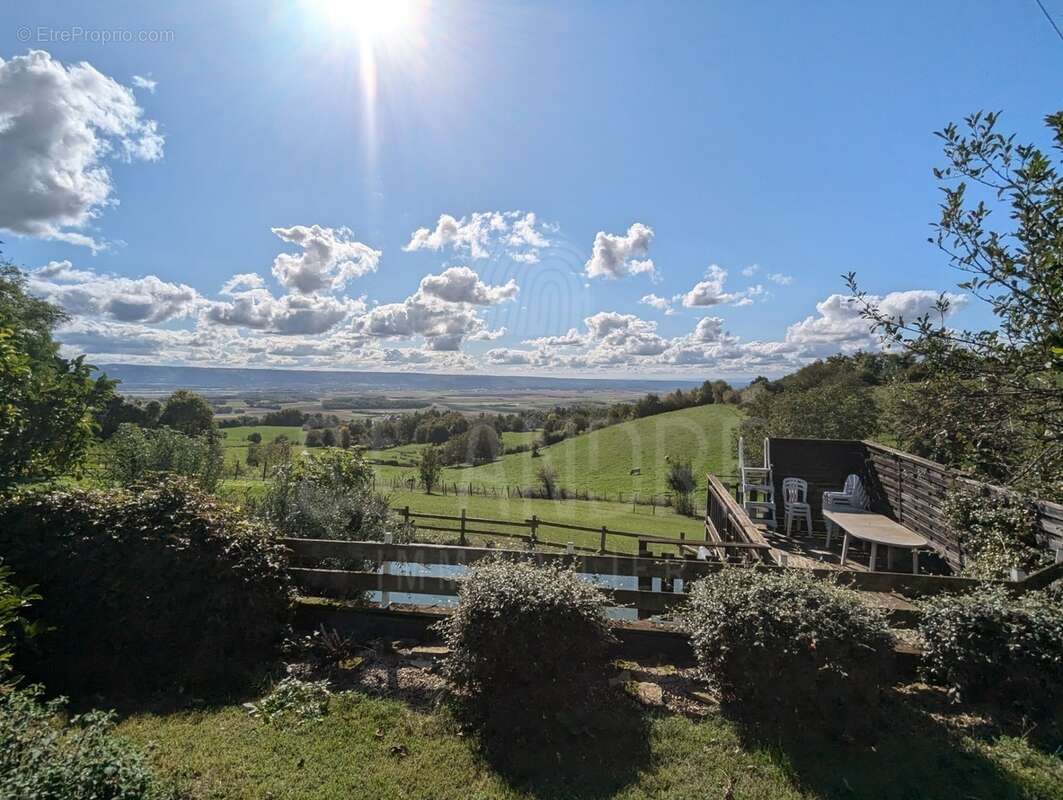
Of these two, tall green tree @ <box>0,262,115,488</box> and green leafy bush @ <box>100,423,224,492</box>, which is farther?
green leafy bush @ <box>100,423,224,492</box>

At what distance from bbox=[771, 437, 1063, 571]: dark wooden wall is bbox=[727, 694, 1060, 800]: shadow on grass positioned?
2.08 meters

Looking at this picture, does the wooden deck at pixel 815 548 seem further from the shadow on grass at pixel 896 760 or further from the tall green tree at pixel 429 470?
the tall green tree at pixel 429 470

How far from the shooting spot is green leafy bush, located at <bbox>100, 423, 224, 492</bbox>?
945 centimetres

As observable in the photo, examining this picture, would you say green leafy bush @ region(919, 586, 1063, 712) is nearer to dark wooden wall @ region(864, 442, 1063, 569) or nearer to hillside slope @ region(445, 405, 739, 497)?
dark wooden wall @ region(864, 442, 1063, 569)

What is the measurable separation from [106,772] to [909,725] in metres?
4.26

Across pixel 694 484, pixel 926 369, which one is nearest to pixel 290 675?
pixel 926 369

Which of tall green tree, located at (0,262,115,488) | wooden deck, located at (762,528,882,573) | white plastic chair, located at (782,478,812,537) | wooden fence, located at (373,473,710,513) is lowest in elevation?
wooden fence, located at (373,473,710,513)

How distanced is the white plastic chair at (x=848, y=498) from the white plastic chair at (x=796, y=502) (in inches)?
15.1

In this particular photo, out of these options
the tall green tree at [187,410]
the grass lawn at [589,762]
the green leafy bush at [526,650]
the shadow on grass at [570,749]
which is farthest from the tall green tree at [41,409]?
the tall green tree at [187,410]

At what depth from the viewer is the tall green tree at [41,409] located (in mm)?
4266

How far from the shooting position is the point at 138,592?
368 centimetres

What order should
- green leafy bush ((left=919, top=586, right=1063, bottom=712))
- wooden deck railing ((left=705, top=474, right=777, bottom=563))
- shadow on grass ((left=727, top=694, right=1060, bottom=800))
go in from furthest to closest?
wooden deck railing ((left=705, top=474, right=777, bottom=563)) < green leafy bush ((left=919, top=586, right=1063, bottom=712)) < shadow on grass ((left=727, top=694, right=1060, bottom=800))

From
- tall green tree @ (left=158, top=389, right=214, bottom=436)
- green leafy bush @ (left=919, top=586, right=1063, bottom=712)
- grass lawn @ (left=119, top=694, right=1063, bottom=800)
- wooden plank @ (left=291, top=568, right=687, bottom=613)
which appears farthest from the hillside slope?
grass lawn @ (left=119, top=694, right=1063, bottom=800)

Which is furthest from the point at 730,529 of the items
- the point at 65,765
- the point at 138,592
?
the point at 65,765
